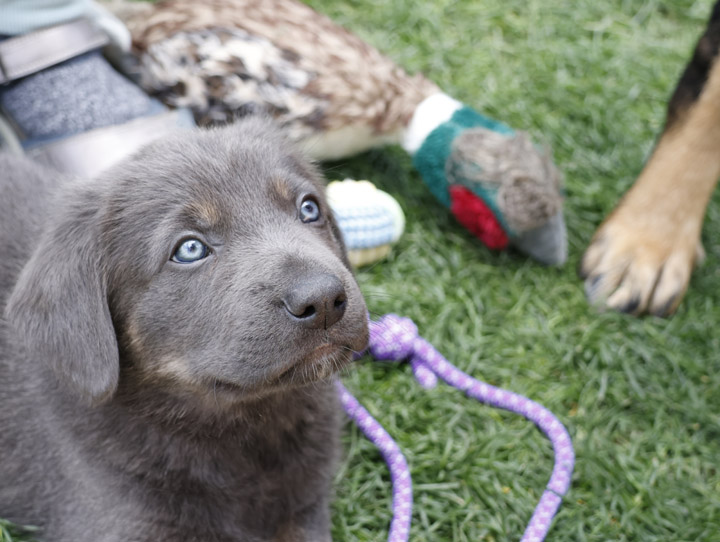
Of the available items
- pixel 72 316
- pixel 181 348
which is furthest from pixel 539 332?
pixel 72 316

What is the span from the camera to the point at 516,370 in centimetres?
331

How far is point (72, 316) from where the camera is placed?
2.21 meters

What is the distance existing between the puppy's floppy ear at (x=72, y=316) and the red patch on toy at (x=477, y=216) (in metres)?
1.80

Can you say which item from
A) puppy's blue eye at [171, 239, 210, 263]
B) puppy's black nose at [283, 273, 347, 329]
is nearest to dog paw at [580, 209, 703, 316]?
puppy's black nose at [283, 273, 347, 329]

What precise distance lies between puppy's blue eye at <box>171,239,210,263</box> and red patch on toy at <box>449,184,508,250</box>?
1.66m

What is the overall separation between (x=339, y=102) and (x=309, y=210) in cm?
124

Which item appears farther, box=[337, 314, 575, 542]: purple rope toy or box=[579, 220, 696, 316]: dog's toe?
box=[579, 220, 696, 316]: dog's toe

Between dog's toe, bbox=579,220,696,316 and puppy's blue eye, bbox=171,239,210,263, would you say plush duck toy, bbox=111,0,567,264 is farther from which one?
puppy's blue eye, bbox=171,239,210,263

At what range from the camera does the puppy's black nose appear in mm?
2041

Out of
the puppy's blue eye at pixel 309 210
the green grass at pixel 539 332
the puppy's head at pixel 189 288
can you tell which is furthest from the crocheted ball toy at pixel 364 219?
the puppy's head at pixel 189 288

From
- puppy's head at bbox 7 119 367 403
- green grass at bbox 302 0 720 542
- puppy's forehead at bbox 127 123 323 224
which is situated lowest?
green grass at bbox 302 0 720 542

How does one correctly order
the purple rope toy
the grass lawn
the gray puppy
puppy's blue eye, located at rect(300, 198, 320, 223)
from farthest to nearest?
the grass lawn
the purple rope toy
puppy's blue eye, located at rect(300, 198, 320, 223)
the gray puppy

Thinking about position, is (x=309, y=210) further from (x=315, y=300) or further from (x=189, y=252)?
(x=315, y=300)

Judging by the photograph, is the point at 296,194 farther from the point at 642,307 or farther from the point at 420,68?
the point at 420,68
